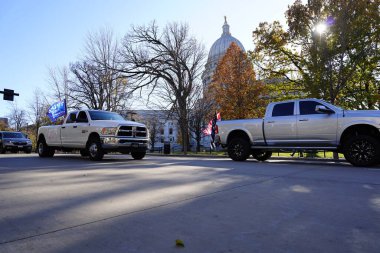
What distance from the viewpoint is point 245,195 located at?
4.59 m

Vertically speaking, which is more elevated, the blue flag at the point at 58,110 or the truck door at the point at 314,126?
the blue flag at the point at 58,110

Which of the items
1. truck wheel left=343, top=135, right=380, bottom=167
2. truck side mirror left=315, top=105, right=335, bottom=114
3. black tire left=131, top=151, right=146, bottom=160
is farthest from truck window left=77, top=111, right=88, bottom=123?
truck wheel left=343, top=135, right=380, bottom=167

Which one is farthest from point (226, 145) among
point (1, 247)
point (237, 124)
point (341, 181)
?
point (1, 247)

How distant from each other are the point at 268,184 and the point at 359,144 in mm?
5169

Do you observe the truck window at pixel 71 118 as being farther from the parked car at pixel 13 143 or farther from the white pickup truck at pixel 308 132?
the parked car at pixel 13 143

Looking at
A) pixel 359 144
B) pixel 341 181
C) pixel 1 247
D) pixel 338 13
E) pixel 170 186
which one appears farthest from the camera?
pixel 338 13

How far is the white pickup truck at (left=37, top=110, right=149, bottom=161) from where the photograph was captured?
11.4 metres

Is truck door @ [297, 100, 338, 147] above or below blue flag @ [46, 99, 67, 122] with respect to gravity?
below

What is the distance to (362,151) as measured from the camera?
9.18 meters

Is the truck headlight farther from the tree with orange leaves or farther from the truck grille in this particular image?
the tree with orange leaves

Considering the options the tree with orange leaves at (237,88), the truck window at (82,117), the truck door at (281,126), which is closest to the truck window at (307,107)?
the truck door at (281,126)

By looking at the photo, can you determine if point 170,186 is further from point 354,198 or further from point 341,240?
point 341,240

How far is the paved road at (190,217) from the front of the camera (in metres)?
2.57

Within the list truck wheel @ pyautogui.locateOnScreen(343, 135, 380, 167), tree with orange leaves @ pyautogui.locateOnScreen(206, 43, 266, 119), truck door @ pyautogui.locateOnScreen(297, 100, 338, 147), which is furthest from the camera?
tree with orange leaves @ pyautogui.locateOnScreen(206, 43, 266, 119)
